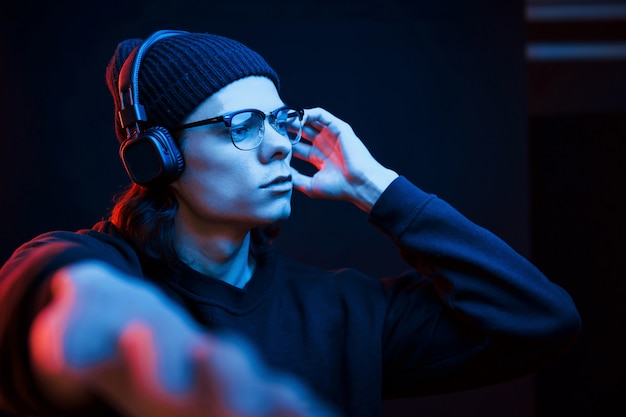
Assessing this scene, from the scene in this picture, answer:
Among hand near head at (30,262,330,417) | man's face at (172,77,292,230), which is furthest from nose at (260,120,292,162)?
hand near head at (30,262,330,417)

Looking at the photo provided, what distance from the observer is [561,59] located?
10.6 feet

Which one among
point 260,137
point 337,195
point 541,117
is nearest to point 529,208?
point 541,117

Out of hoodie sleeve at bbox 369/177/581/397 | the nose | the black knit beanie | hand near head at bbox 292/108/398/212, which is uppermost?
the black knit beanie

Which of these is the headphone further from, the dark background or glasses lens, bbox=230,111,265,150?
the dark background

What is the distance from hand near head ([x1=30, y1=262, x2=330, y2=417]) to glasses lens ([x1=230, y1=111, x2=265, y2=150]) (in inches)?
37.1

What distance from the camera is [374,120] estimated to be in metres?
1.96

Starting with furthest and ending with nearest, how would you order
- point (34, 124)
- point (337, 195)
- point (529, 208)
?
point (529, 208), point (34, 124), point (337, 195)

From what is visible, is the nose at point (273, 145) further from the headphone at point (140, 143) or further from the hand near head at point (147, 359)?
the hand near head at point (147, 359)

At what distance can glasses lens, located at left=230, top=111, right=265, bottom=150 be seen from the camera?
4.23 ft

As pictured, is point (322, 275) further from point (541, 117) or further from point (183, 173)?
point (541, 117)

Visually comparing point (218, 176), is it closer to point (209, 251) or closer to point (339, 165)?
point (209, 251)

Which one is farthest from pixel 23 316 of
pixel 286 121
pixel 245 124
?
pixel 286 121

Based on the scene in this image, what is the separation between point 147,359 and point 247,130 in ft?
3.36

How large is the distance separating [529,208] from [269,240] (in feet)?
3.54
